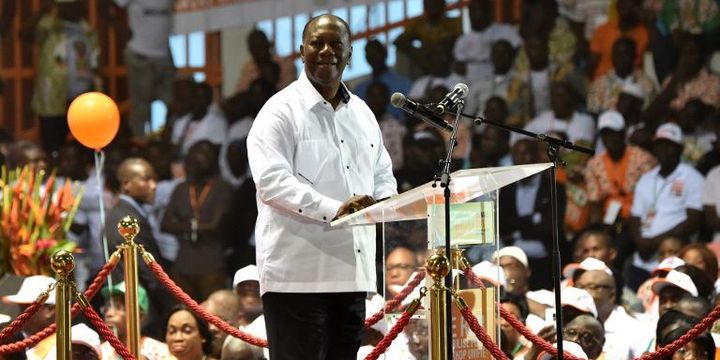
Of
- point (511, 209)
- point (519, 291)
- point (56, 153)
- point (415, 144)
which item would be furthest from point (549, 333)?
point (56, 153)

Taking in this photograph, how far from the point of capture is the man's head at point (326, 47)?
19.5 ft

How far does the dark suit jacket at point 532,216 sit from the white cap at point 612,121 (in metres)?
0.72

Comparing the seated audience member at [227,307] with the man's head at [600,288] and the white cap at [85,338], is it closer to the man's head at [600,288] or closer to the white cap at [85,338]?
the white cap at [85,338]

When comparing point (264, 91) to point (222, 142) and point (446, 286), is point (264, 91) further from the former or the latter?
point (446, 286)

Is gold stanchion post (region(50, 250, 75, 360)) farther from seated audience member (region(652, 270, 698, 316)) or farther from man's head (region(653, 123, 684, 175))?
man's head (region(653, 123, 684, 175))

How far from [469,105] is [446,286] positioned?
24.7 feet

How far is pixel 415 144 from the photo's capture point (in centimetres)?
1315

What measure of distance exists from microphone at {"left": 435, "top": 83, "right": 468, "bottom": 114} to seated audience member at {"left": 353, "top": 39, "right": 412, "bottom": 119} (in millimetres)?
7621

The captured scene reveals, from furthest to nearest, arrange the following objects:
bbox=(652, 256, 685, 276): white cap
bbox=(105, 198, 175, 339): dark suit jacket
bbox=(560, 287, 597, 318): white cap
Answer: bbox=(105, 198, 175, 339): dark suit jacket
bbox=(652, 256, 685, 276): white cap
bbox=(560, 287, 597, 318): white cap

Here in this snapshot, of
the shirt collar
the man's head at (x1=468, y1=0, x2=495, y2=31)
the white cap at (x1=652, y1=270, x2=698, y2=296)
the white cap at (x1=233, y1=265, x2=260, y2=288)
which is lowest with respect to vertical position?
the white cap at (x1=652, y1=270, x2=698, y2=296)


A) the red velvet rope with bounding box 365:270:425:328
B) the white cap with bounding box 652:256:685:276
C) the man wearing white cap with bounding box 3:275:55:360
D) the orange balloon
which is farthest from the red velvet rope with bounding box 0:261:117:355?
the white cap with bounding box 652:256:685:276

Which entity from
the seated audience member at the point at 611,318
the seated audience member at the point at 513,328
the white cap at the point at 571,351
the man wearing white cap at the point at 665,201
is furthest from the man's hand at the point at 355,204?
the man wearing white cap at the point at 665,201

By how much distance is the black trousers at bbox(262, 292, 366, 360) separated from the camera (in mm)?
5891

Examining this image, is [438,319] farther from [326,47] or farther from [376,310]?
[376,310]
